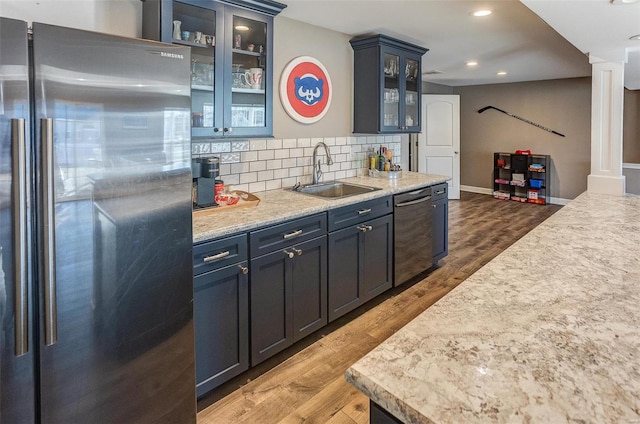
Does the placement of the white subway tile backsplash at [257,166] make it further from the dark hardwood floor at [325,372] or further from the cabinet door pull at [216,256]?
the dark hardwood floor at [325,372]

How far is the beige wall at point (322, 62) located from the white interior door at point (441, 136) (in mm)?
4055

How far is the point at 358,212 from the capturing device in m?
2.79

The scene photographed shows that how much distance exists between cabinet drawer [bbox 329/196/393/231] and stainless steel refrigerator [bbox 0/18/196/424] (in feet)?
3.74

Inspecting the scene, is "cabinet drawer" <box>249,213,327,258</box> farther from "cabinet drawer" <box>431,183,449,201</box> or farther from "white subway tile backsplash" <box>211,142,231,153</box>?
"cabinet drawer" <box>431,183,449,201</box>

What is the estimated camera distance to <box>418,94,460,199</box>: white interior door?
7.30 meters

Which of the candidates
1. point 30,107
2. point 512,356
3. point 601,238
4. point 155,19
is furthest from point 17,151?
point 601,238

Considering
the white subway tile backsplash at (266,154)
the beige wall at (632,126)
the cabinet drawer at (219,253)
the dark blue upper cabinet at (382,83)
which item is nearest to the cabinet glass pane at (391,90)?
the dark blue upper cabinet at (382,83)

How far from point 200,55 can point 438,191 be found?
2.44 m

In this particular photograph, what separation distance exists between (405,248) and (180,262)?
2.16 m

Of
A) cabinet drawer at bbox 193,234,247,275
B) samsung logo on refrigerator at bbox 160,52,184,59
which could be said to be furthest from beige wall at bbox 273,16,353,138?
samsung logo on refrigerator at bbox 160,52,184,59

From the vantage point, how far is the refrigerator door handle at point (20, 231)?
118cm

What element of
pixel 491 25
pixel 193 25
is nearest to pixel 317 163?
pixel 193 25

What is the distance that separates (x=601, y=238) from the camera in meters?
1.75

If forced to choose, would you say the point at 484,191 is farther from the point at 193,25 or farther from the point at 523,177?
the point at 193,25
